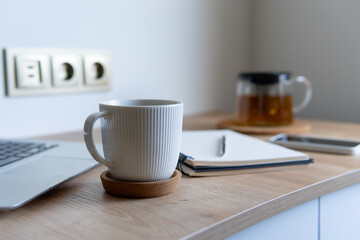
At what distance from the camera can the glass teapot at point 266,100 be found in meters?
1.02

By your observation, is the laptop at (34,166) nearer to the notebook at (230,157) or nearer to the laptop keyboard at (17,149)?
the laptop keyboard at (17,149)

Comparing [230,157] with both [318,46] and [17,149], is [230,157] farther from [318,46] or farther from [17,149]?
[318,46]

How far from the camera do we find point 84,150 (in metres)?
0.73

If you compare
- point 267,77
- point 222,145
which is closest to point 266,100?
point 267,77

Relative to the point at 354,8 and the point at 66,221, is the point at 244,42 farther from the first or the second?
the point at 66,221

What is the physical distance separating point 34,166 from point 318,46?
1031 millimetres

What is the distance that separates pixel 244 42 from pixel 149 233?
117cm

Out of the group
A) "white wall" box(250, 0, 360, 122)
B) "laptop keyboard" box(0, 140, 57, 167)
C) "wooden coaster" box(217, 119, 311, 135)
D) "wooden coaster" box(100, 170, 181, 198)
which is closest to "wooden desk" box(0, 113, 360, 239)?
"wooden coaster" box(100, 170, 181, 198)

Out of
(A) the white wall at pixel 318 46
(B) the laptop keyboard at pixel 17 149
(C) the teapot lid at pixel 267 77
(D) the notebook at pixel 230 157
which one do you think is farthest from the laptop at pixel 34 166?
(A) the white wall at pixel 318 46

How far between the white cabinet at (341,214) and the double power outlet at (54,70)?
629mm

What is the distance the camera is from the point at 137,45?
1.13m

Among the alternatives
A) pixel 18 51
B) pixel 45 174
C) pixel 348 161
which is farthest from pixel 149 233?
pixel 18 51

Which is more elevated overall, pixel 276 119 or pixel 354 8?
pixel 354 8

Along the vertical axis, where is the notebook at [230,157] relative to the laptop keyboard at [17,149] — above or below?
below
